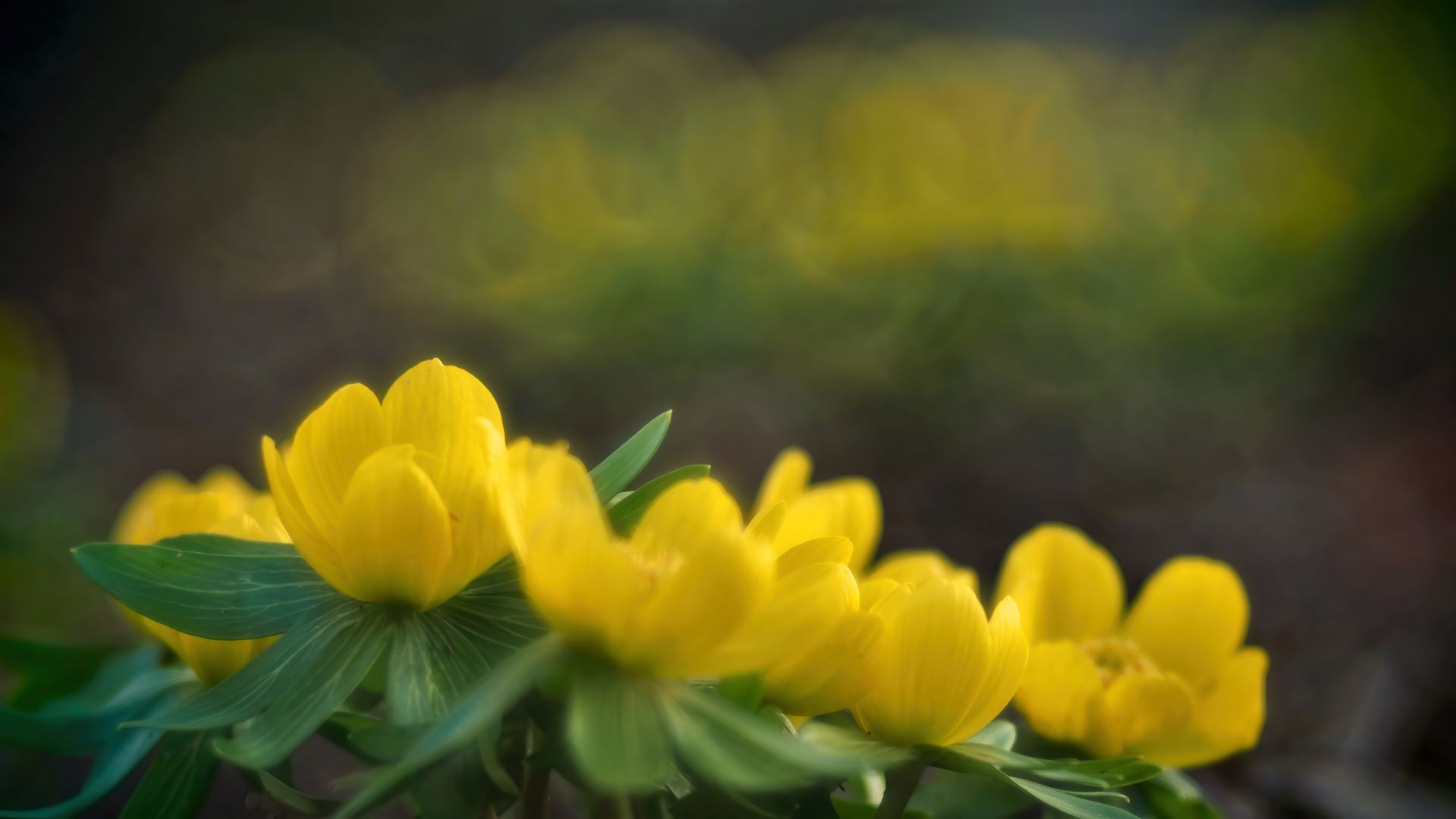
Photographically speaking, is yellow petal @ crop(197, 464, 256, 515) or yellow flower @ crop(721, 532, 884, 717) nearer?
yellow flower @ crop(721, 532, 884, 717)

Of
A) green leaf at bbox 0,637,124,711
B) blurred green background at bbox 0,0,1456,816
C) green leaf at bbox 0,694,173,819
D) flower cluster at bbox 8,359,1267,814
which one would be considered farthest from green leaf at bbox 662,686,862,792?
blurred green background at bbox 0,0,1456,816

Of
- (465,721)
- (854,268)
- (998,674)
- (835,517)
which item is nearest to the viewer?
(465,721)

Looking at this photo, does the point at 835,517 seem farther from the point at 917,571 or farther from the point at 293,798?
the point at 293,798

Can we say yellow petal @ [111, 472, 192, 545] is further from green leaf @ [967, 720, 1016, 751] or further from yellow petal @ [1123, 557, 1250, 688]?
yellow petal @ [1123, 557, 1250, 688]

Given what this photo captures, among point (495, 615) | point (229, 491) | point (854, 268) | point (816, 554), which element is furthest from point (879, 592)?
point (854, 268)

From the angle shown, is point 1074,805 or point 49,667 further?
point 49,667

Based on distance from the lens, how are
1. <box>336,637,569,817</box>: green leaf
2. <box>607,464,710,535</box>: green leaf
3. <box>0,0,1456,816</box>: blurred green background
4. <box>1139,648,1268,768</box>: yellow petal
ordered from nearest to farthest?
<box>336,637,569,817</box>: green leaf, <box>607,464,710,535</box>: green leaf, <box>1139,648,1268,768</box>: yellow petal, <box>0,0,1456,816</box>: blurred green background

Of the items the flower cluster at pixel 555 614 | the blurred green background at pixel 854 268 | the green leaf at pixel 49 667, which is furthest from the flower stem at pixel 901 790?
the blurred green background at pixel 854 268
